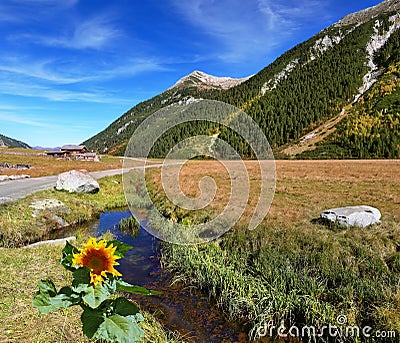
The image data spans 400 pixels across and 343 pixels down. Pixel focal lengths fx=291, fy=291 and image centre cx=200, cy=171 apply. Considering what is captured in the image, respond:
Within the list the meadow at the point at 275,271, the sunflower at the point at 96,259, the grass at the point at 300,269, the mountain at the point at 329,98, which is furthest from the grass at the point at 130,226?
the mountain at the point at 329,98

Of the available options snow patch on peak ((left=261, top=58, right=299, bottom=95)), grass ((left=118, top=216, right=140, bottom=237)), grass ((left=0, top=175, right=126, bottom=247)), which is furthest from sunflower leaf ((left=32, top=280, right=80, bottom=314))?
snow patch on peak ((left=261, top=58, right=299, bottom=95))

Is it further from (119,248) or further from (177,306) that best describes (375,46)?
(119,248)

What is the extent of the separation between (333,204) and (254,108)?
129113 millimetres

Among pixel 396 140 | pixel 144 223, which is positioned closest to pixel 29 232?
pixel 144 223

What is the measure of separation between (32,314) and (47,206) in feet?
45.5

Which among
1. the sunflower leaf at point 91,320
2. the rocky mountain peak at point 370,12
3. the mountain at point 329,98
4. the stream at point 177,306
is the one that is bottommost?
the stream at point 177,306

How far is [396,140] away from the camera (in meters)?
64.6

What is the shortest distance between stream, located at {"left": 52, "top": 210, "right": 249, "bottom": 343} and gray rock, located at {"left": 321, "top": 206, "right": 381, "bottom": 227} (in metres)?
6.30

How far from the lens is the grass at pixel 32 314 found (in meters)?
5.61

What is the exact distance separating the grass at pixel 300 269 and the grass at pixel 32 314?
271 cm

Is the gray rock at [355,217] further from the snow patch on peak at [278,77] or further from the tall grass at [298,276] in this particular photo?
the snow patch on peak at [278,77]

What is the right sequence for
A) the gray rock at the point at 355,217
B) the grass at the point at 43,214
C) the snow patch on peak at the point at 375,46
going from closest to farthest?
the gray rock at the point at 355,217, the grass at the point at 43,214, the snow patch on peak at the point at 375,46

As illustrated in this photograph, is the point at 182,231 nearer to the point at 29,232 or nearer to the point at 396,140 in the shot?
the point at 29,232

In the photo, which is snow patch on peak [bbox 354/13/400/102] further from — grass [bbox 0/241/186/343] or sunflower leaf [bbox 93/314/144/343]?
sunflower leaf [bbox 93/314/144/343]
